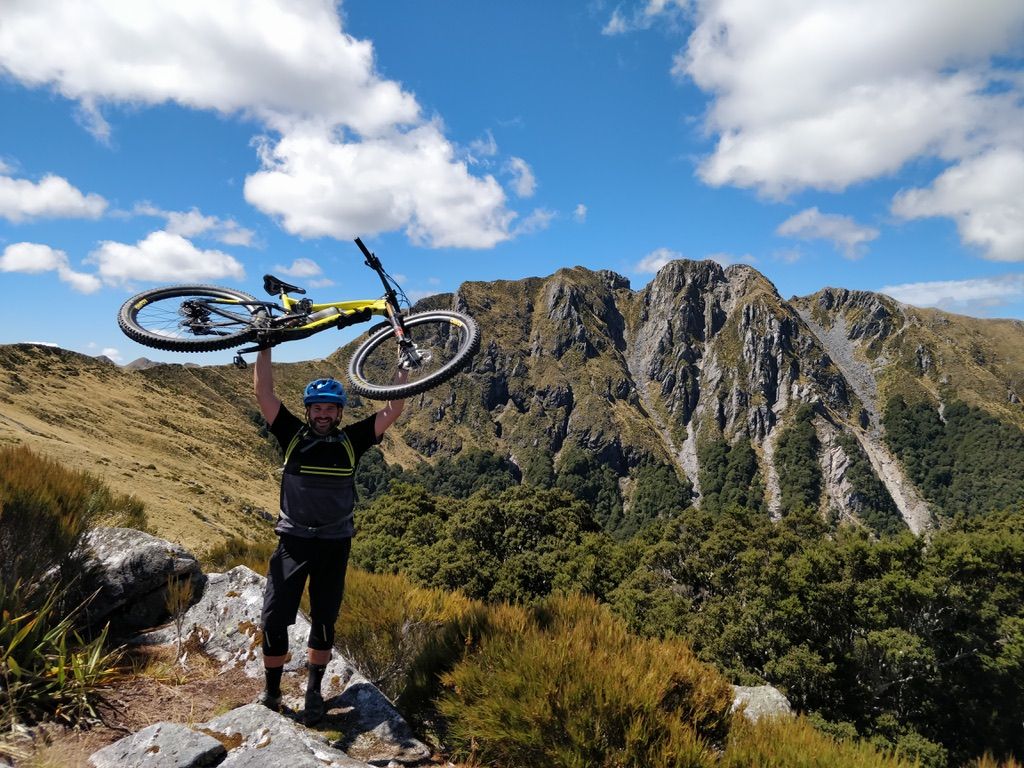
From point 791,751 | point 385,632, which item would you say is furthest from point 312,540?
point 791,751

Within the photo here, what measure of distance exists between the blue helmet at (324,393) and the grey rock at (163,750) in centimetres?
265

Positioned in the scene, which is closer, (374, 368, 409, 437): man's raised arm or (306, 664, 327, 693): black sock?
(306, 664, 327, 693): black sock

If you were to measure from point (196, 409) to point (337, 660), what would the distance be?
4930 inches

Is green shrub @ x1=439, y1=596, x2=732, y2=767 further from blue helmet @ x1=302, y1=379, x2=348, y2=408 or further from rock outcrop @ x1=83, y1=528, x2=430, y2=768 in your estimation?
blue helmet @ x1=302, y1=379, x2=348, y2=408

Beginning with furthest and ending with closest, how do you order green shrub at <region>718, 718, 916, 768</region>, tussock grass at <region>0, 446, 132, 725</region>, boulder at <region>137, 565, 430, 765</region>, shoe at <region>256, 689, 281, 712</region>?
shoe at <region>256, 689, 281, 712</region> → boulder at <region>137, 565, 430, 765</region> → tussock grass at <region>0, 446, 132, 725</region> → green shrub at <region>718, 718, 916, 768</region>

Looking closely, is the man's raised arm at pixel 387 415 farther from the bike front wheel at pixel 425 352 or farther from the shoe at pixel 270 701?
the shoe at pixel 270 701

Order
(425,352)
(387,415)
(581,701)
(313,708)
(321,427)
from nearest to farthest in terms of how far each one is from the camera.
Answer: (581,701) → (313,708) → (321,427) → (387,415) → (425,352)

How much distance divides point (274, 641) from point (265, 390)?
2343 millimetres

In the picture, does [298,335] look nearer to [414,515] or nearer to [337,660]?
[337,660]

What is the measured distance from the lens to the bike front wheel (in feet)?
20.3

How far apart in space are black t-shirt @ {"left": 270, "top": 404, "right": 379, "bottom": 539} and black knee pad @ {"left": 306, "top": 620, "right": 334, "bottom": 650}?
2.80 ft

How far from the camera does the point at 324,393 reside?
16.4ft

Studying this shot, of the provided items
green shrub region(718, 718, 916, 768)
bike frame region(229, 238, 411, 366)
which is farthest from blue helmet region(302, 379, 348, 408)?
green shrub region(718, 718, 916, 768)

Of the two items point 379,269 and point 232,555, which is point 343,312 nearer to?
point 379,269
